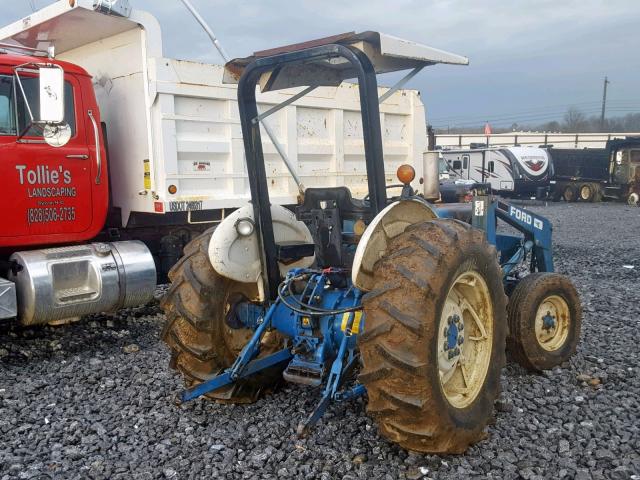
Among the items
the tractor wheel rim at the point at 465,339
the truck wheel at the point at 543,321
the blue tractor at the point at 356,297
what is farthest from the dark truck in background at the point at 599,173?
the tractor wheel rim at the point at 465,339

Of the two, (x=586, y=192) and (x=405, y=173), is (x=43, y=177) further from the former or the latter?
(x=586, y=192)

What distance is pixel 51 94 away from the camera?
5.11m

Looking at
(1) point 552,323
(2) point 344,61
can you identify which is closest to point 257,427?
(2) point 344,61

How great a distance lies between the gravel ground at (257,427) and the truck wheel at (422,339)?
10.3 inches

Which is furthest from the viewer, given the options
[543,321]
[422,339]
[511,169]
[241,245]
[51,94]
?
[511,169]

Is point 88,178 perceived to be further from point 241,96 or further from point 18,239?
point 241,96

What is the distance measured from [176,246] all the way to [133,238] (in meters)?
0.48

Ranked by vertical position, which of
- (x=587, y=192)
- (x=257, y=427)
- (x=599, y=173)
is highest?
(x=599, y=173)

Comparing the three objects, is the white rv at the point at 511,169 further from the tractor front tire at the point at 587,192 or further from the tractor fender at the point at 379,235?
the tractor fender at the point at 379,235

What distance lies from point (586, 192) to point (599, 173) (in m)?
0.97

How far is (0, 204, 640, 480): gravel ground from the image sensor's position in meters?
3.37

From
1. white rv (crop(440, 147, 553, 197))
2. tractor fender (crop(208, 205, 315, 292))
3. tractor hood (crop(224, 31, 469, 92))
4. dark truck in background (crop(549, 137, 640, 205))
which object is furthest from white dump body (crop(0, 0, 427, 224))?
dark truck in background (crop(549, 137, 640, 205))

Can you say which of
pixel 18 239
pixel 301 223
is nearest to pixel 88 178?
pixel 18 239

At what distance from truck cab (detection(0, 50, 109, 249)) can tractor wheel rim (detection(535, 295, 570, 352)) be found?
4300 millimetres
